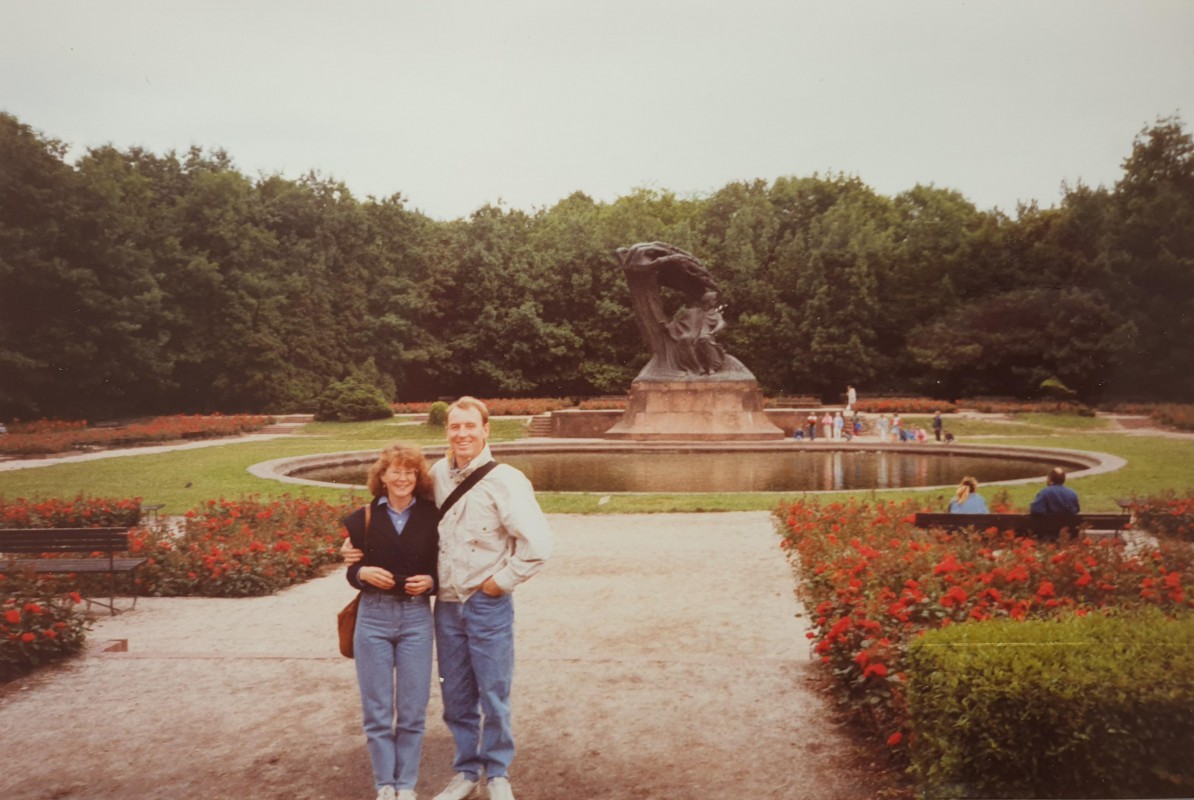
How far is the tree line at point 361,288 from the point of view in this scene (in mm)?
6711

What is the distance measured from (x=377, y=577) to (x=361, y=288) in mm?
6691

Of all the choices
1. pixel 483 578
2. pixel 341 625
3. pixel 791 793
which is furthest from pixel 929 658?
pixel 341 625

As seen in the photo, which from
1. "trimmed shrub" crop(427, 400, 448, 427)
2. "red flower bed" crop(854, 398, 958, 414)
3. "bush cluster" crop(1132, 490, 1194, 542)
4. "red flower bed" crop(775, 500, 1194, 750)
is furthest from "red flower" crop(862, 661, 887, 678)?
"trimmed shrub" crop(427, 400, 448, 427)

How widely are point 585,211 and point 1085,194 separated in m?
15.1

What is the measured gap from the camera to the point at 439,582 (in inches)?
161

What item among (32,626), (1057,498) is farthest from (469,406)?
(1057,498)

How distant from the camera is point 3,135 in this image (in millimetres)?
6441

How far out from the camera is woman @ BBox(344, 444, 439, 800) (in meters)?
4.00

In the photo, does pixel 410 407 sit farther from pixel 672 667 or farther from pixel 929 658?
pixel 929 658

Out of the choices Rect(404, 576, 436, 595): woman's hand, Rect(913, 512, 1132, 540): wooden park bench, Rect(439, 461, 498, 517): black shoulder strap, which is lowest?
Rect(913, 512, 1132, 540): wooden park bench

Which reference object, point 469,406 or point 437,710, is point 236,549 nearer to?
point 437,710

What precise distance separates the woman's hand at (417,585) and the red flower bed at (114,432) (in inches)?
170

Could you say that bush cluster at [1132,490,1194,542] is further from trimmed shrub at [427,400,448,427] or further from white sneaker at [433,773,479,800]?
trimmed shrub at [427,400,448,427]

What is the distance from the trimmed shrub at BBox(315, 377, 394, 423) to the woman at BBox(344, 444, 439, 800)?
579cm
